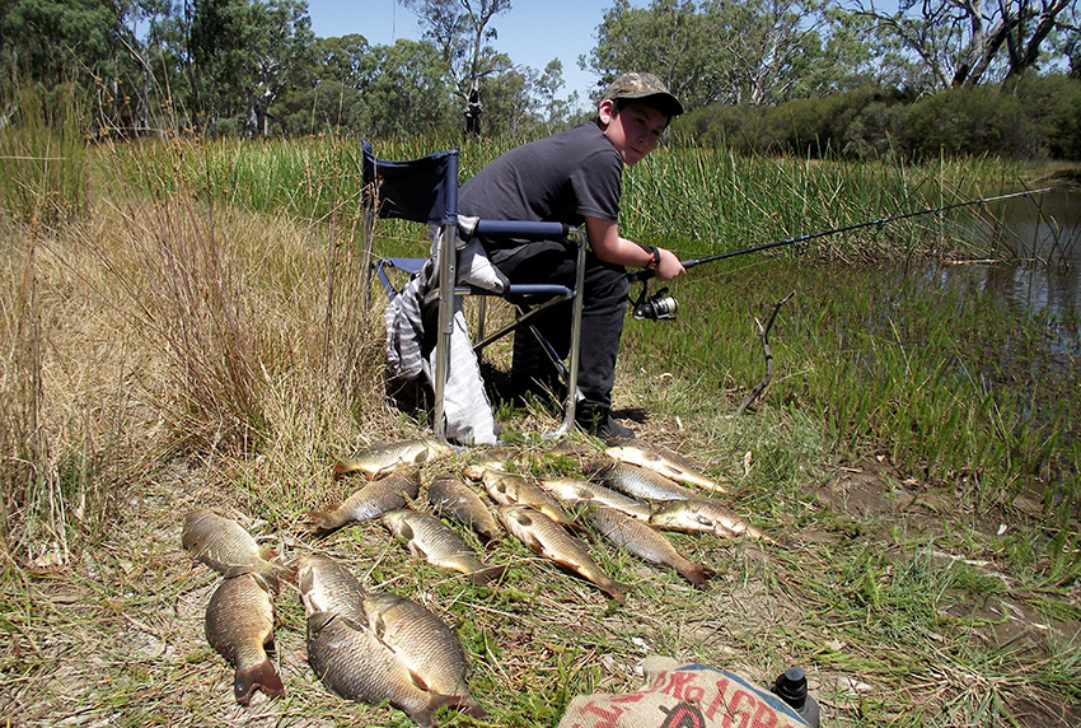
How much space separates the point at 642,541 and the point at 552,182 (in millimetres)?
1500

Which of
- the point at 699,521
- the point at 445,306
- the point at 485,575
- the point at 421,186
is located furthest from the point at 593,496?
the point at 421,186

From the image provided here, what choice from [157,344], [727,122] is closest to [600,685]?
[157,344]

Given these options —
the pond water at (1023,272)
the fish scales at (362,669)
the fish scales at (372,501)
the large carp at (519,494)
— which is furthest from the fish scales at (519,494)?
the pond water at (1023,272)

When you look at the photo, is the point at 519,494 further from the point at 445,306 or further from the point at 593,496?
the point at 445,306

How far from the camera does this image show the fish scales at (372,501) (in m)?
2.34

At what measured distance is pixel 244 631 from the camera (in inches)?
70.1

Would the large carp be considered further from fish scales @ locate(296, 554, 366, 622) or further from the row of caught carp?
fish scales @ locate(296, 554, 366, 622)

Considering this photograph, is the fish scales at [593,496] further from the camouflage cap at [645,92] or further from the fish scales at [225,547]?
the camouflage cap at [645,92]

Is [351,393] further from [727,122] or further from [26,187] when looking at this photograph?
[727,122]

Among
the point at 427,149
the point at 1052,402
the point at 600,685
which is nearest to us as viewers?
the point at 600,685

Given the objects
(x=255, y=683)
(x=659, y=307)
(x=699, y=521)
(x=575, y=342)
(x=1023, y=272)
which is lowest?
(x=255, y=683)

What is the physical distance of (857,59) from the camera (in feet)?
187

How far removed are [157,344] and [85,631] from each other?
1.27 metres

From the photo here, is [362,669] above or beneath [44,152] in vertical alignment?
beneath
